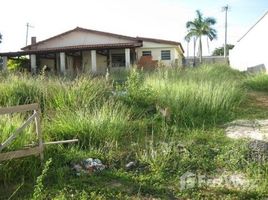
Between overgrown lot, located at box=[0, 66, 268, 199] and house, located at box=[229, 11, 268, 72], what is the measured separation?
14.2 m

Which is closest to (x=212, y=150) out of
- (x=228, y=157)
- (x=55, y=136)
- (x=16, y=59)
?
(x=228, y=157)

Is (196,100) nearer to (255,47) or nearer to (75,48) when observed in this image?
(255,47)

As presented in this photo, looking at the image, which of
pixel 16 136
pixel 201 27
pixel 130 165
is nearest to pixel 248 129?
pixel 130 165

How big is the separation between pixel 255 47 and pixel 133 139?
21.3 meters

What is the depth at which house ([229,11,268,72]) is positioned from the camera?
23484 millimetres

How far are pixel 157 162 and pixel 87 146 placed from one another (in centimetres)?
141

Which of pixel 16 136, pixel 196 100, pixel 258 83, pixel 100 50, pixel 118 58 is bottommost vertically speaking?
pixel 16 136

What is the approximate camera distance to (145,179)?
189 inches

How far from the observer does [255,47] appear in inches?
1012

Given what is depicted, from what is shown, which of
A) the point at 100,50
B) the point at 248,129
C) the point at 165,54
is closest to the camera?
the point at 248,129

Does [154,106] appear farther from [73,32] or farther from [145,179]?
[73,32]

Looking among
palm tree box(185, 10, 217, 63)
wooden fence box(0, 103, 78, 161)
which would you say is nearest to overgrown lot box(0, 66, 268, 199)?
wooden fence box(0, 103, 78, 161)

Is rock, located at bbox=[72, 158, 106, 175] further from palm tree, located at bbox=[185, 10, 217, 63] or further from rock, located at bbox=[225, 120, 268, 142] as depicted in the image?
palm tree, located at bbox=[185, 10, 217, 63]

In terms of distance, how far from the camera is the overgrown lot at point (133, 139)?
4520 millimetres
